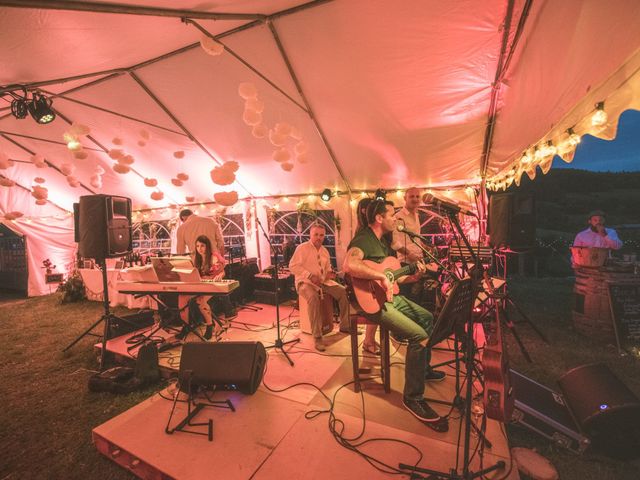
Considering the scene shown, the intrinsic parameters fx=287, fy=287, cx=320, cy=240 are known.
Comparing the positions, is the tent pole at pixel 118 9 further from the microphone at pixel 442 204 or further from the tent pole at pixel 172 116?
the microphone at pixel 442 204

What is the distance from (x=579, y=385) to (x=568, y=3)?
2826mm

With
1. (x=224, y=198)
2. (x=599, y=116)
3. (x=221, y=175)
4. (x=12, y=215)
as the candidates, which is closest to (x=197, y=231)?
(x=224, y=198)

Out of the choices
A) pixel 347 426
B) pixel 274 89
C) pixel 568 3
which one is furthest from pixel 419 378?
pixel 274 89

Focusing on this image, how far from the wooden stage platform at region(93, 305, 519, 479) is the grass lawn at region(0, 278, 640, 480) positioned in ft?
0.86

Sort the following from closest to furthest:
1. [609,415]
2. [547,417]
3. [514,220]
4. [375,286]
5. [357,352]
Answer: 1. [609,415]
2. [547,417]
3. [375,286]
4. [357,352]
5. [514,220]

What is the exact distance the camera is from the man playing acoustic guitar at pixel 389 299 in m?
2.52

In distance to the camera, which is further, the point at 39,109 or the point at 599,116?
the point at 39,109

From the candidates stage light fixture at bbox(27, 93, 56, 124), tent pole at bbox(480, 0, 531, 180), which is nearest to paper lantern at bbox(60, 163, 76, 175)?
stage light fixture at bbox(27, 93, 56, 124)

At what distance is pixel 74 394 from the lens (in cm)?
320

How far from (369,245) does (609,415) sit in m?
2.07

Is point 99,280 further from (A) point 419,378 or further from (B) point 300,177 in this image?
(A) point 419,378

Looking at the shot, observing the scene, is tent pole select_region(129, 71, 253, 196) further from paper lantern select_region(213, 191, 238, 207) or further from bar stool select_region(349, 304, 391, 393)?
bar stool select_region(349, 304, 391, 393)

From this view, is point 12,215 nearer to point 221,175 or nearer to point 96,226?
point 96,226

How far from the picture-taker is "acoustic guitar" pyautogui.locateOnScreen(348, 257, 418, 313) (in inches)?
104
